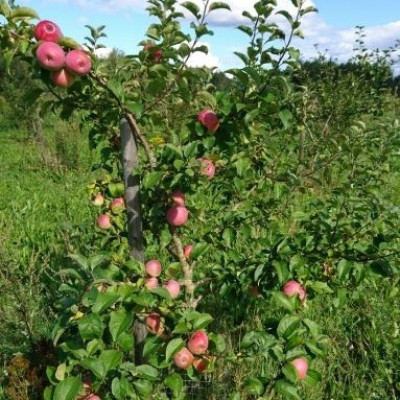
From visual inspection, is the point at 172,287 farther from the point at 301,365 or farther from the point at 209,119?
the point at 209,119

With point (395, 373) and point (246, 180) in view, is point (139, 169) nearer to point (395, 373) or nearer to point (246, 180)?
point (246, 180)

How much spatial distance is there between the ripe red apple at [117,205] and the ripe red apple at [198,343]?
67 centimetres

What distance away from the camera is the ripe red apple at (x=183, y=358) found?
165cm

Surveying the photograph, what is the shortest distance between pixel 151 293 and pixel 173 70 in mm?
764

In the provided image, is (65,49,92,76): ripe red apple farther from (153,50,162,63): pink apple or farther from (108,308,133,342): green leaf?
(108,308,133,342): green leaf

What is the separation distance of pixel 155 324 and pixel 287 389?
0.47 meters

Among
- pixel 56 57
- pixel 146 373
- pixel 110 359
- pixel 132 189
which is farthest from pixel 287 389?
pixel 56 57

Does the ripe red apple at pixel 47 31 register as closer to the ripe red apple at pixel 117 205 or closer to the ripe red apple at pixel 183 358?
the ripe red apple at pixel 117 205

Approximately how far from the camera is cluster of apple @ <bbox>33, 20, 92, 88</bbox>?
56.4 inches

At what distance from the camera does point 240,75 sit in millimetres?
1680

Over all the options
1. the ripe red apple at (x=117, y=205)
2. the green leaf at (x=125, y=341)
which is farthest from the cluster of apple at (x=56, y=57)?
the green leaf at (x=125, y=341)

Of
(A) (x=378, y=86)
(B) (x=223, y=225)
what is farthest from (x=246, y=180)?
(A) (x=378, y=86)

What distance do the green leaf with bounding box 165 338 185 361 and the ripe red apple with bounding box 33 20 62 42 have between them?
97 centimetres

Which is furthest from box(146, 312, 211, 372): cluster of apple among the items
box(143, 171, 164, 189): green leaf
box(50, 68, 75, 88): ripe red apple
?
box(50, 68, 75, 88): ripe red apple
